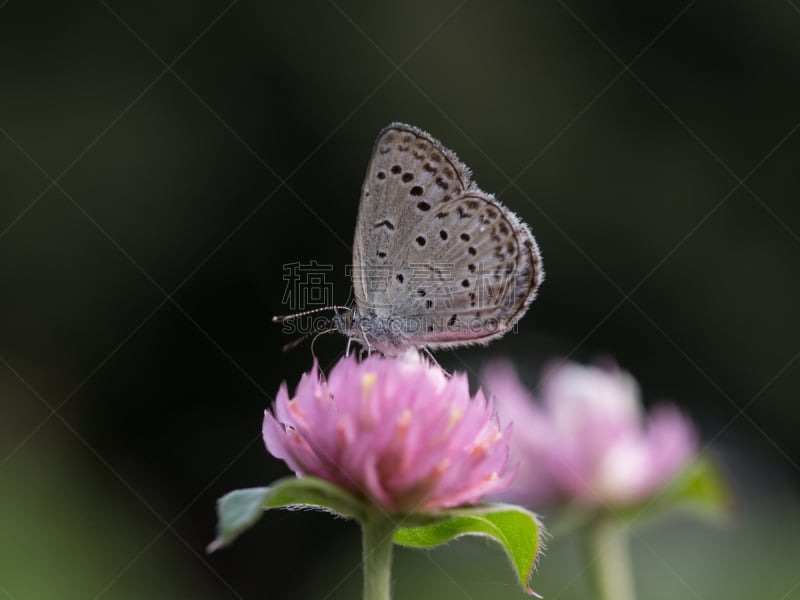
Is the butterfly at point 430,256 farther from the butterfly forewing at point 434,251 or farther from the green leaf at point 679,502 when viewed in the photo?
the green leaf at point 679,502

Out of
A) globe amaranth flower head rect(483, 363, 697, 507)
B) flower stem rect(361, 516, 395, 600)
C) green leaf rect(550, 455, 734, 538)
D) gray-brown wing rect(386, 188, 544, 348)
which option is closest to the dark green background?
globe amaranth flower head rect(483, 363, 697, 507)

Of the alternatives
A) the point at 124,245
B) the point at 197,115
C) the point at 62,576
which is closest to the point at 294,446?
the point at 62,576

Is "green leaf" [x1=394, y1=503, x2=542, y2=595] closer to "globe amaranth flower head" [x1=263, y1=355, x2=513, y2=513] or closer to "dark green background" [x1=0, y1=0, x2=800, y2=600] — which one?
"globe amaranth flower head" [x1=263, y1=355, x2=513, y2=513]

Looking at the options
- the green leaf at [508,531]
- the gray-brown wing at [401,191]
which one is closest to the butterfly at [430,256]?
the gray-brown wing at [401,191]

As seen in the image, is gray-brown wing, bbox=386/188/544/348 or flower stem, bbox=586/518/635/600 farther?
flower stem, bbox=586/518/635/600

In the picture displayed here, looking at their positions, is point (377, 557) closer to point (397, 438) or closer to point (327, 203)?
point (397, 438)
